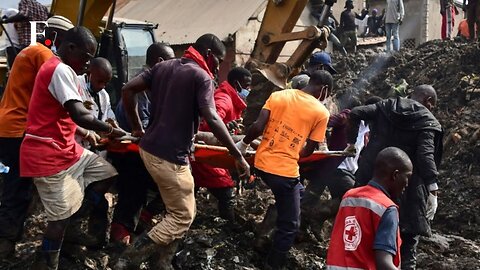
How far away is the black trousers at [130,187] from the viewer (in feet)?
18.3

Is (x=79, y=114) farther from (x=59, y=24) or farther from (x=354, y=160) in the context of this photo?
(x=354, y=160)

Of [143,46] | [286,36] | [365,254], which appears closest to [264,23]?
[286,36]

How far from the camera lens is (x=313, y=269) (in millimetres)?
5699

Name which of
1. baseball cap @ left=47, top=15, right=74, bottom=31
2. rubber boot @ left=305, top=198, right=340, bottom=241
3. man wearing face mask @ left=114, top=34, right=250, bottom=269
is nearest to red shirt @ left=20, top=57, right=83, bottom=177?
man wearing face mask @ left=114, top=34, right=250, bottom=269

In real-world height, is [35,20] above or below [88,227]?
above

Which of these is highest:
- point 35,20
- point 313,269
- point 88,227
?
point 35,20

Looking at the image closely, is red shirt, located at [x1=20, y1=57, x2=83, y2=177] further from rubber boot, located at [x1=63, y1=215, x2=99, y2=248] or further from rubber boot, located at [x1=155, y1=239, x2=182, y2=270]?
rubber boot, located at [x1=155, y1=239, x2=182, y2=270]

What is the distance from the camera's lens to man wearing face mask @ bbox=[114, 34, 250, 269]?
4637mm

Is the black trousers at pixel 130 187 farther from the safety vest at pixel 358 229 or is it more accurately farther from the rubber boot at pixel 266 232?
the safety vest at pixel 358 229

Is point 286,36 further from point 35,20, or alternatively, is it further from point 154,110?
point 154,110

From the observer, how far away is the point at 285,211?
5.33 m

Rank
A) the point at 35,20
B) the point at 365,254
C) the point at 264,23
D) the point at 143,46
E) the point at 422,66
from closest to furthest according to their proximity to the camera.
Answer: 1. the point at 365,254
2. the point at 35,20
3. the point at 143,46
4. the point at 264,23
5. the point at 422,66

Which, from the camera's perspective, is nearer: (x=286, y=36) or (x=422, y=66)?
(x=286, y=36)

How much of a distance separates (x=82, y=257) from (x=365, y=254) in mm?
2602
